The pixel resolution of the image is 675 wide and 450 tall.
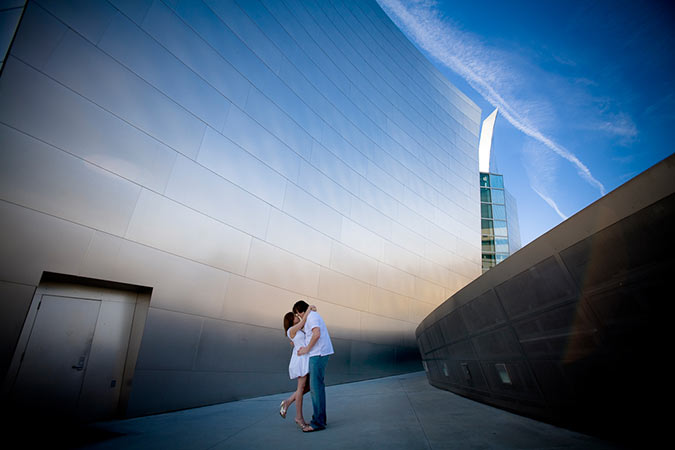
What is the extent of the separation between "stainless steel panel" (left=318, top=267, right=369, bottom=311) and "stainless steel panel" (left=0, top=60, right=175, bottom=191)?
190 inches

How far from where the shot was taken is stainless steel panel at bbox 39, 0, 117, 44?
16.0 ft

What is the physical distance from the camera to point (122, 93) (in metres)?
5.48

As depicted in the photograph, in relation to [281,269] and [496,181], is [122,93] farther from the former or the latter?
[496,181]

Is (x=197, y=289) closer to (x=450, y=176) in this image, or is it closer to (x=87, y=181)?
(x=87, y=181)

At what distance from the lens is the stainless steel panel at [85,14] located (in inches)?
192

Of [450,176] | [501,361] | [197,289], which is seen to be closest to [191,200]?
[197,289]

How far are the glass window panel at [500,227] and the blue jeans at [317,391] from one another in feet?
83.6

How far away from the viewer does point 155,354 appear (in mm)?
5312

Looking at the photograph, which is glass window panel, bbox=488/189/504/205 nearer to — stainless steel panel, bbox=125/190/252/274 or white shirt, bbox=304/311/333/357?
stainless steel panel, bbox=125/190/252/274

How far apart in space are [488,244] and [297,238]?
2154 cm

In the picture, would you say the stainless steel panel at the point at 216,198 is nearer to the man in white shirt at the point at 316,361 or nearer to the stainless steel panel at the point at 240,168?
the stainless steel panel at the point at 240,168

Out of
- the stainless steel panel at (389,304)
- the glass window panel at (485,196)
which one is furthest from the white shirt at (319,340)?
the glass window panel at (485,196)

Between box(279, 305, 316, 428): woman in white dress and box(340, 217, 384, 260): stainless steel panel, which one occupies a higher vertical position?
box(340, 217, 384, 260): stainless steel panel

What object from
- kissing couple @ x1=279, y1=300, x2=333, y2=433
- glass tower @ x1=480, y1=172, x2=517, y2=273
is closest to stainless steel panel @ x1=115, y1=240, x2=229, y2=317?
kissing couple @ x1=279, y1=300, x2=333, y2=433
